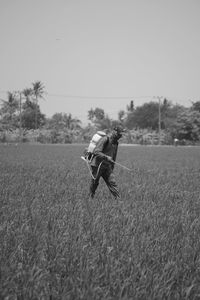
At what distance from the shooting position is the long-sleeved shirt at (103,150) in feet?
23.3

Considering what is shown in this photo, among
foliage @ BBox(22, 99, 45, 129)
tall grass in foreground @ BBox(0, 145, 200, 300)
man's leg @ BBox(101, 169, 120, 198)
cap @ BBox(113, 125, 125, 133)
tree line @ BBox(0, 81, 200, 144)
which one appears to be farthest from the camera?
foliage @ BBox(22, 99, 45, 129)

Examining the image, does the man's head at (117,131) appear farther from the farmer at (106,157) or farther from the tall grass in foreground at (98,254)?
the tall grass in foreground at (98,254)

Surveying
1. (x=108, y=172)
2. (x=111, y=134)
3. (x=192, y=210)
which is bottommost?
(x=192, y=210)

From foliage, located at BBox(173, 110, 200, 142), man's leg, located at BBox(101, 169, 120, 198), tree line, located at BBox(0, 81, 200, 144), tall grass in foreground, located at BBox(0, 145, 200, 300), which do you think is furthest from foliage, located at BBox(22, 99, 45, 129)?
tall grass in foreground, located at BBox(0, 145, 200, 300)

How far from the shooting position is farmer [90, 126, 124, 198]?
23.3 feet

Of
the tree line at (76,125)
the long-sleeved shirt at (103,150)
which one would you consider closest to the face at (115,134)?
the long-sleeved shirt at (103,150)

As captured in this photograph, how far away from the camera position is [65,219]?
5020 millimetres

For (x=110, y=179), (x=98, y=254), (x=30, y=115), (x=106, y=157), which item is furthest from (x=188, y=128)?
(x=98, y=254)

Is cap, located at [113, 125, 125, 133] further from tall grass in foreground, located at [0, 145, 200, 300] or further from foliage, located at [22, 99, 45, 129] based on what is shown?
foliage, located at [22, 99, 45, 129]

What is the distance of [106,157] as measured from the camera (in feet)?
23.1

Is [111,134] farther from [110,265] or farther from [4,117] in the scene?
[4,117]

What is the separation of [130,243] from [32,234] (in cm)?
115

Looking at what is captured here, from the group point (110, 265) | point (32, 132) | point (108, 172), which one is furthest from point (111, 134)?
point (32, 132)

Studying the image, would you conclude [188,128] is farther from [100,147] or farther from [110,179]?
[100,147]
